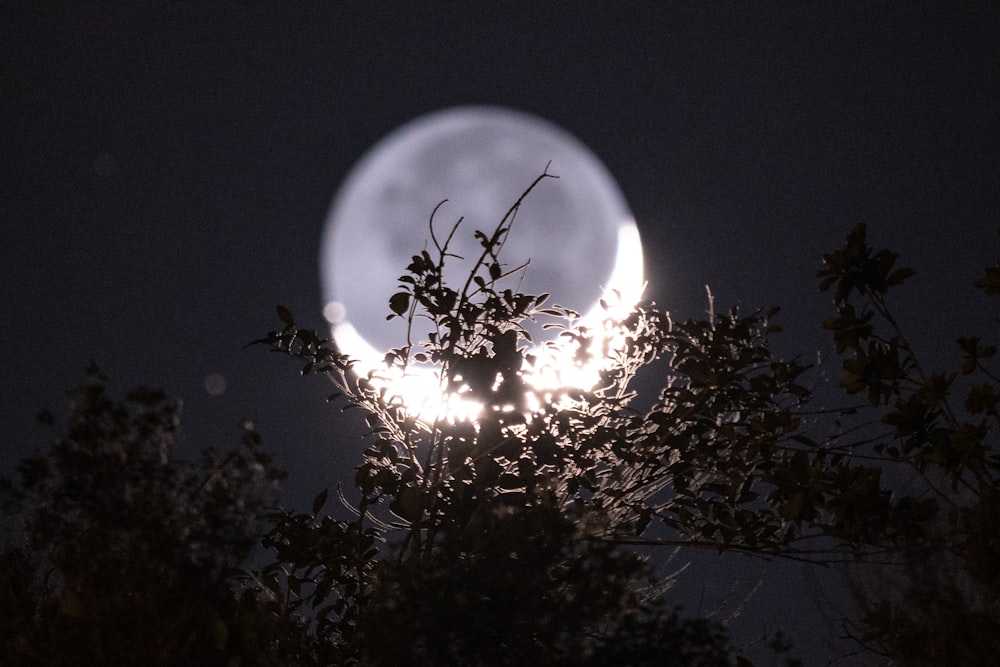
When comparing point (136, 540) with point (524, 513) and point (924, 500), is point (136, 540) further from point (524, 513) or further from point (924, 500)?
point (924, 500)

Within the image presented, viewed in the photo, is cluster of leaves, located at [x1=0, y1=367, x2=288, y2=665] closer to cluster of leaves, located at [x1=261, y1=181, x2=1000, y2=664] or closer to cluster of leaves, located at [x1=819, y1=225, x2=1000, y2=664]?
cluster of leaves, located at [x1=261, y1=181, x2=1000, y2=664]

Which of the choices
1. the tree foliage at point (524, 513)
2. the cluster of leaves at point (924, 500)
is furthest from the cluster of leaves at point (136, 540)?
the cluster of leaves at point (924, 500)

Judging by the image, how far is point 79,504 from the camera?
15.1ft

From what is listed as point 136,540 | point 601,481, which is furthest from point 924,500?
point 136,540

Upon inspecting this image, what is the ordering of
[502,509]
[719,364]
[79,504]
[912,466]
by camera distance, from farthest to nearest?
[719,364], [912,466], [502,509], [79,504]

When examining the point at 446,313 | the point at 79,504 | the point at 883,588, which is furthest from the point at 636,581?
the point at 79,504

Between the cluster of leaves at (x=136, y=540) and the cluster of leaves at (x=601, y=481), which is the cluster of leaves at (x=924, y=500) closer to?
the cluster of leaves at (x=601, y=481)

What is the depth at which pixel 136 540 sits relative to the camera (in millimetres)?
4605

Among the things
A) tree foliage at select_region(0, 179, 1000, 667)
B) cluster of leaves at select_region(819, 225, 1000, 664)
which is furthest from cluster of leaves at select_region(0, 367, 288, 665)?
cluster of leaves at select_region(819, 225, 1000, 664)

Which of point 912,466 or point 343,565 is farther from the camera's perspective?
point 343,565

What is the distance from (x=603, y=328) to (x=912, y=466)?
2.39 m

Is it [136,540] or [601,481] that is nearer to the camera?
[136,540]

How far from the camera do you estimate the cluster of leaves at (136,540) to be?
449cm

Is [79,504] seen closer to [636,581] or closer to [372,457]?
[372,457]
